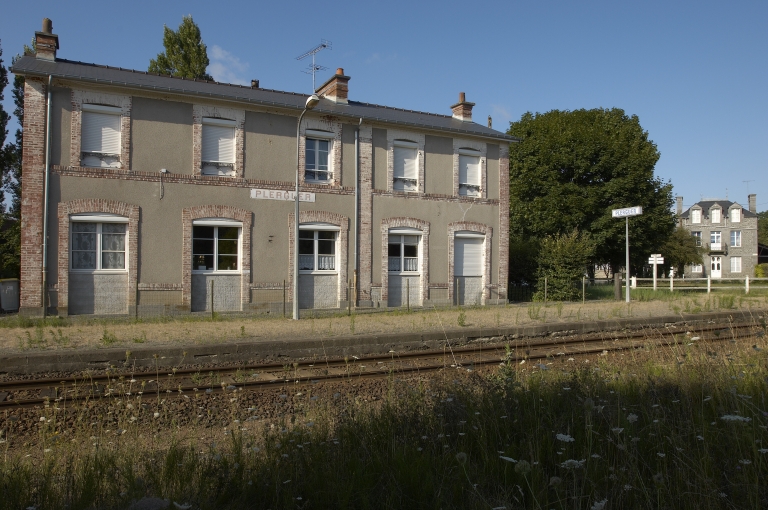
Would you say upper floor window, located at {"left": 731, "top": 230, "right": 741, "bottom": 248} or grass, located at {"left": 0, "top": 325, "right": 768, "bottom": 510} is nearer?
grass, located at {"left": 0, "top": 325, "right": 768, "bottom": 510}

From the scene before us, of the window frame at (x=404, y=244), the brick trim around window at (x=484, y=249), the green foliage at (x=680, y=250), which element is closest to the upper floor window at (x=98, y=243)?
the window frame at (x=404, y=244)

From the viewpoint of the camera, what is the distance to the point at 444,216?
888 inches

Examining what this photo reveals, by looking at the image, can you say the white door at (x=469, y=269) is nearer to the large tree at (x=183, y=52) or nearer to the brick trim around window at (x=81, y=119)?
the brick trim around window at (x=81, y=119)

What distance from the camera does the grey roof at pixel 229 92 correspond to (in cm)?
1708

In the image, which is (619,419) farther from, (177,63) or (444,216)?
(177,63)

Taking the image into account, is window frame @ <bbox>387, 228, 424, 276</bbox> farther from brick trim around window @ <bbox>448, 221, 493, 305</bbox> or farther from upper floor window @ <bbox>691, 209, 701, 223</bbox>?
upper floor window @ <bbox>691, 209, 701, 223</bbox>

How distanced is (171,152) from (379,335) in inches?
402

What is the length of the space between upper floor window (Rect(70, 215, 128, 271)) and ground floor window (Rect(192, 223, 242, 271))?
6.99 feet

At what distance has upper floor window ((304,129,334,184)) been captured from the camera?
20406 mm

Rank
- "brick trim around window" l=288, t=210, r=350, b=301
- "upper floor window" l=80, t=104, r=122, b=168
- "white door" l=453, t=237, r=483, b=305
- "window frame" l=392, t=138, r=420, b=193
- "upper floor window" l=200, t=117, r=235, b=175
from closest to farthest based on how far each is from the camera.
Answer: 1. "upper floor window" l=80, t=104, r=122, b=168
2. "upper floor window" l=200, t=117, r=235, b=175
3. "brick trim around window" l=288, t=210, r=350, b=301
4. "window frame" l=392, t=138, r=420, b=193
5. "white door" l=453, t=237, r=483, b=305

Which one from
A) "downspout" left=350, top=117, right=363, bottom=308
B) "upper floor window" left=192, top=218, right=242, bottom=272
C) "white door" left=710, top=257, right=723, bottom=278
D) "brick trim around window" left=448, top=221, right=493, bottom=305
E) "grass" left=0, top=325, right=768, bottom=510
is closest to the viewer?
"grass" left=0, top=325, right=768, bottom=510

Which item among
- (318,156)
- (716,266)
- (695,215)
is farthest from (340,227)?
(695,215)

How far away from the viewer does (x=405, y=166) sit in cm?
2208

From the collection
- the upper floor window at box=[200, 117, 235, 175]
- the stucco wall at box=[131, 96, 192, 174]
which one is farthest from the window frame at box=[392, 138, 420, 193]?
the stucco wall at box=[131, 96, 192, 174]
